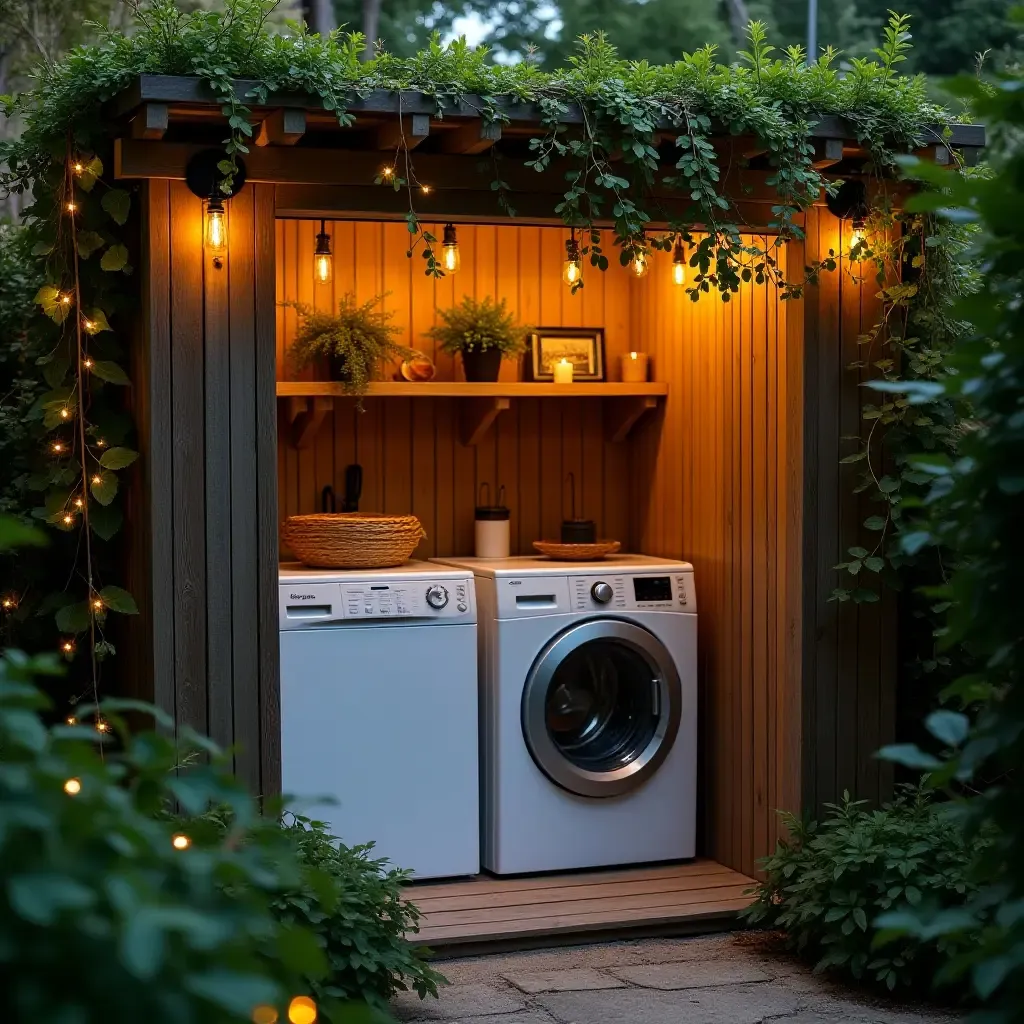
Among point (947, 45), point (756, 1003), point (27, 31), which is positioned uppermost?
point (947, 45)

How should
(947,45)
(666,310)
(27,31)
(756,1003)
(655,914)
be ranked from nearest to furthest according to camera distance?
(756,1003) < (655,914) < (666,310) < (27,31) < (947,45)

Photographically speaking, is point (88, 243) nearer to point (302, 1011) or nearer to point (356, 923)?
point (356, 923)

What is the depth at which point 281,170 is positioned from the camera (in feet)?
13.5

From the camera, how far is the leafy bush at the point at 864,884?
3.96 metres

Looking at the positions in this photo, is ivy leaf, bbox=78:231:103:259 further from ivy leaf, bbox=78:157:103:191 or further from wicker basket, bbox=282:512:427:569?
wicker basket, bbox=282:512:427:569

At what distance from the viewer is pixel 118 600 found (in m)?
4.25

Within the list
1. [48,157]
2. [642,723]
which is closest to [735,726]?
[642,723]

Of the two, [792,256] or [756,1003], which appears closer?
[756,1003]

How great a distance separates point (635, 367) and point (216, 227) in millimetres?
Answer: 1925

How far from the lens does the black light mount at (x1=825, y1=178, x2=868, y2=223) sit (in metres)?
4.50

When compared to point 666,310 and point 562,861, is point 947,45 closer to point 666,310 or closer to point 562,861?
point 666,310

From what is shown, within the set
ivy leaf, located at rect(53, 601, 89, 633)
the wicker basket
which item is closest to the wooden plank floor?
the wicker basket

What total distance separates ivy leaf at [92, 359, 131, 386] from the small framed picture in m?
1.69

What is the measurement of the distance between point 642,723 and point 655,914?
704 millimetres
